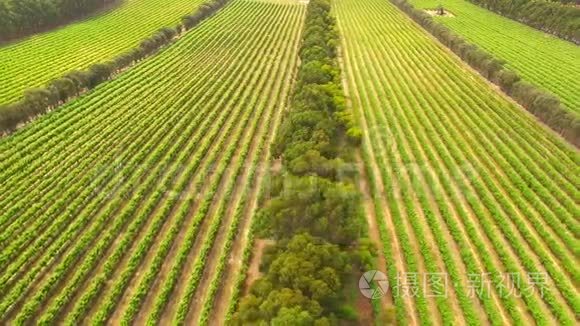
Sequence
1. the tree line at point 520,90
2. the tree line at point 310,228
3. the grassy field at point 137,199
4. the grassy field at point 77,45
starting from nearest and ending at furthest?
the tree line at point 310,228 → the grassy field at point 137,199 → the tree line at point 520,90 → the grassy field at point 77,45

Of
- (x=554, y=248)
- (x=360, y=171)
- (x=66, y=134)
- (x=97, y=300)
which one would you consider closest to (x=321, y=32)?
(x=360, y=171)

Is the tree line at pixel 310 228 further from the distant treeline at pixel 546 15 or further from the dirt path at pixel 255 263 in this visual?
the distant treeline at pixel 546 15

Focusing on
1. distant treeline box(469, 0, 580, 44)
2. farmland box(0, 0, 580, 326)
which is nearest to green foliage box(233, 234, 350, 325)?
farmland box(0, 0, 580, 326)

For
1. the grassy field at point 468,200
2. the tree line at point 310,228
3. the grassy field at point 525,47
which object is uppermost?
the tree line at point 310,228

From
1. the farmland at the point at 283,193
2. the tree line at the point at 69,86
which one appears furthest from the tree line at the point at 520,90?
the tree line at the point at 69,86

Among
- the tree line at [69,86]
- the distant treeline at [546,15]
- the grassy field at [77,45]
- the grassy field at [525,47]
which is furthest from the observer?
the distant treeline at [546,15]

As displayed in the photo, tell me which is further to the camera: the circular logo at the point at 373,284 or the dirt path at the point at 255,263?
the dirt path at the point at 255,263

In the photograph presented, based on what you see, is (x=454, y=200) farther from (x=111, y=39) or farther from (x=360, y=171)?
(x=111, y=39)

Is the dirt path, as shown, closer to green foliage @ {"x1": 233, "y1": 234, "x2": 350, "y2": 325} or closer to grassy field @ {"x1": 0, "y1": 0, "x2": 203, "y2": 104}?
green foliage @ {"x1": 233, "y1": 234, "x2": 350, "y2": 325}
